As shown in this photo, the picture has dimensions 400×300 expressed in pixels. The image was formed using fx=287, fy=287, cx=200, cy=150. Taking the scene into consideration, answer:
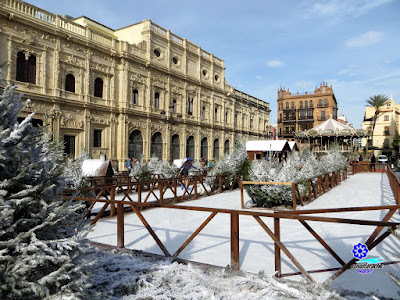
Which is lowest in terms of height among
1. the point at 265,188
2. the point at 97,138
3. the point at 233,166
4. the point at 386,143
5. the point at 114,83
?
the point at 265,188

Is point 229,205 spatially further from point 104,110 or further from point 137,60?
point 137,60

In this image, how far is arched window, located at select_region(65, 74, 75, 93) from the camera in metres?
21.8

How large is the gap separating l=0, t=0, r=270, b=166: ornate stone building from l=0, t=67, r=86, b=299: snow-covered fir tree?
1370 cm

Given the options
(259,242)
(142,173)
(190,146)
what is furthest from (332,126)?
(259,242)

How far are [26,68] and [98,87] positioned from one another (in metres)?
5.89

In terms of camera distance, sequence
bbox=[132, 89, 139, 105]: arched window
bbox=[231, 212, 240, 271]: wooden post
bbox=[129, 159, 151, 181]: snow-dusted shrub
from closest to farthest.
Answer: bbox=[231, 212, 240, 271]: wooden post < bbox=[129, 159, 151, 181]: snow-dusted shrub < bbox=[132, 89, 139, 105]: arched window

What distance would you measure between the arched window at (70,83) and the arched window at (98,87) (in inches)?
80.0

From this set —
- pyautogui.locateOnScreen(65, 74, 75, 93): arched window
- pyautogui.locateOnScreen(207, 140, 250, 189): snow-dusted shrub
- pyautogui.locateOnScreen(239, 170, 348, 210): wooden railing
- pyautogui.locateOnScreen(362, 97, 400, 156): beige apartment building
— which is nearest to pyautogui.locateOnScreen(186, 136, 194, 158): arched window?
pyautogui.locateOnScreen(65, 74, 75, 93): arched window

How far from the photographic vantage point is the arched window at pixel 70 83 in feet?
71.6

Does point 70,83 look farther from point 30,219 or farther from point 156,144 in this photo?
point 30,219

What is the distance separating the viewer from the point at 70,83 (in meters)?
22.1

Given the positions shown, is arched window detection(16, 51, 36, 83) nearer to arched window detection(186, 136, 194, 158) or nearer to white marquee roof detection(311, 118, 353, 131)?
arched window detection(186, 136, 194, 158)

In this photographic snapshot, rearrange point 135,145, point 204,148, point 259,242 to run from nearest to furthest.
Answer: point 259,242 < point 135,145 < point 204,148

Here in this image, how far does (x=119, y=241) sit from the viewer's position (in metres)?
4.81
